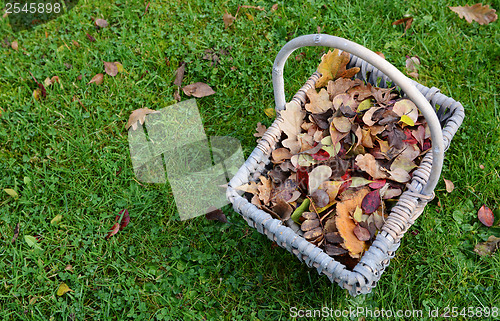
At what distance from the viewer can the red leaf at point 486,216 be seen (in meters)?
2.11

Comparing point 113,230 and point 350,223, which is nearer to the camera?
point 350,223

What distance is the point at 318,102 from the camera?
2.01 metres

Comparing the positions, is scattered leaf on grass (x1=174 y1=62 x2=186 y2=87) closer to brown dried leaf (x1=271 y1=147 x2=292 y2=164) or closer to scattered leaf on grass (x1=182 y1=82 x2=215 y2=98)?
scattered leaf on grass (x1=182 y1=82 x2=215 y2=98)

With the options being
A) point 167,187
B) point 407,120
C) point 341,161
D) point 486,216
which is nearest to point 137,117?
point 167,187

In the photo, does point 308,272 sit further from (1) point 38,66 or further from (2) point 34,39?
(2) point 34,39

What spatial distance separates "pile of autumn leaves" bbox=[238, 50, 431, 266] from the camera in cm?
174

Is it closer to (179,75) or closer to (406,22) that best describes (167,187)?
(179,75)

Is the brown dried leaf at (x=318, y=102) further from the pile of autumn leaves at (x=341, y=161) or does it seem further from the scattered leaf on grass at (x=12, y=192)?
the scattered leaf on grass at (x=12, y=192)

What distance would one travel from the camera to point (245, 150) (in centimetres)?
245

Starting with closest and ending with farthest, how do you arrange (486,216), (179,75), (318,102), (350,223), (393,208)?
(393,208)
(350,223)
(318,102)
(486,216)
(179,75)

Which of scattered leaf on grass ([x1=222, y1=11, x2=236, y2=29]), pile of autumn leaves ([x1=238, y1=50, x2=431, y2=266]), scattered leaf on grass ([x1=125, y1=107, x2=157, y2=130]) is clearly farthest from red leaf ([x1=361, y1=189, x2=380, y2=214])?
scattered leaf on grass ([x1=222, y1=11, x2=236, y2=29])

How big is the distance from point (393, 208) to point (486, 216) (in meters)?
0.86

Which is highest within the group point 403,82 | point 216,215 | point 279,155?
point 403,82

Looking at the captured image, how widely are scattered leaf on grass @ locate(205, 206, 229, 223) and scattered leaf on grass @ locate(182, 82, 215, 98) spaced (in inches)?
32.0
